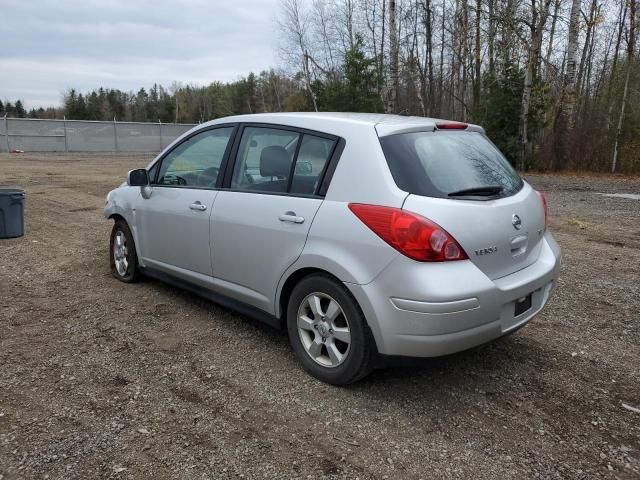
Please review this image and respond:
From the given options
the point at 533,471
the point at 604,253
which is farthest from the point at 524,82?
the point at 533,471

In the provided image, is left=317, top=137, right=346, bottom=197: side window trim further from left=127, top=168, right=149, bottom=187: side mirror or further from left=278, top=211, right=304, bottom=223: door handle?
left=127, top=168, right=149, bottom=187: side mirror

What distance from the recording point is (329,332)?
3.24m

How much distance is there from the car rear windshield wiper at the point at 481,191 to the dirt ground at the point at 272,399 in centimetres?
95

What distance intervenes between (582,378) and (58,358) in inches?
140

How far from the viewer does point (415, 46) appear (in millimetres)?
33656

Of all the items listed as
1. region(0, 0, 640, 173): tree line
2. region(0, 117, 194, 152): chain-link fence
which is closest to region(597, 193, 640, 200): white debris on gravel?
region(0, 0, 640, 173): tree line

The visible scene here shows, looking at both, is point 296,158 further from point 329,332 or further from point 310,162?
point 329,332

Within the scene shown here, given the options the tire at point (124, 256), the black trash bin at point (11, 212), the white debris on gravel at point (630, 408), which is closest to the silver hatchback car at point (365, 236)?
the white debris on gravel at point (630, 408)

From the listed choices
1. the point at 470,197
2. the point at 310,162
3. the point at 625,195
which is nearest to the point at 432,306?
the point at 470,197

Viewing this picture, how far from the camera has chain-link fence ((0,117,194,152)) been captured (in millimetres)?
26250

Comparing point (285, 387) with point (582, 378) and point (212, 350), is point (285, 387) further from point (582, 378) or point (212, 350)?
point (582, 378)

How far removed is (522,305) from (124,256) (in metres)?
3.88

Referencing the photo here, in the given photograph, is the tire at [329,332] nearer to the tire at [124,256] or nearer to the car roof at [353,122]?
the car roof at [353,122]

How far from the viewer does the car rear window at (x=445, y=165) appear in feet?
9.88
